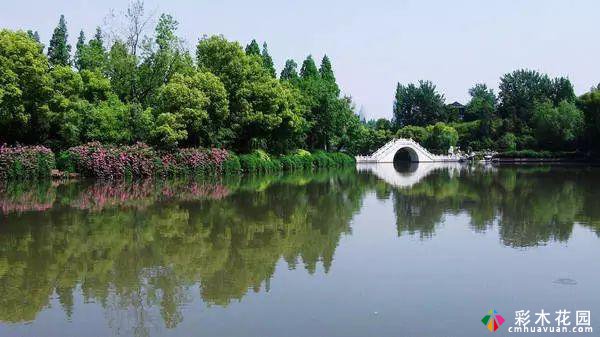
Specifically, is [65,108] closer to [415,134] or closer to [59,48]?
[59,48]

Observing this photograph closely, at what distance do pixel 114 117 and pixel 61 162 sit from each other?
460 centimetres

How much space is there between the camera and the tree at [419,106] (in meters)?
86.5

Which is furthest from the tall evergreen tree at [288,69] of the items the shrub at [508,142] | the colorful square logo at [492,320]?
the colorful square logo at [492,320]

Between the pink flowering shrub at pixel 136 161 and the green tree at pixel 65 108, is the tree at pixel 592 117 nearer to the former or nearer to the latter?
the pink flowering shrub at pixel 136 161

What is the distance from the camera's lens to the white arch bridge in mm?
63406

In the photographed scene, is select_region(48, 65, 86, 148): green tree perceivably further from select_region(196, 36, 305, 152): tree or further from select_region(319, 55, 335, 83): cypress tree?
select_region(319, 55, 335, 83): cypress tree

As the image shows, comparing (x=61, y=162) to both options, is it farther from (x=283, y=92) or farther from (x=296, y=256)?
(x=296, y=256)

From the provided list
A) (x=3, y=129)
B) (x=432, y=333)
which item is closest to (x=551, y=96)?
(x=3, y=129)

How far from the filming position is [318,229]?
13008mm

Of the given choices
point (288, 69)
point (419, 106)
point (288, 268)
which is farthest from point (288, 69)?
point (288, 268)

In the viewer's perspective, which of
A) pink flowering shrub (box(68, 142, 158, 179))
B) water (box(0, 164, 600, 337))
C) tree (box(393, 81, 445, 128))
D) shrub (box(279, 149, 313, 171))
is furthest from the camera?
tree (box(393, 81, 445, 128))

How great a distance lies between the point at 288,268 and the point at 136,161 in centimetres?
2399

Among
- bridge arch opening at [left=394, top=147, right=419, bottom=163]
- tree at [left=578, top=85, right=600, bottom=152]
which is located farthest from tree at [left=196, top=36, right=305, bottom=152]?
bridge arch opening at [left=394, top=147, right=419, bottom=163]

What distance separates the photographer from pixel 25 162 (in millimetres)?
28609
